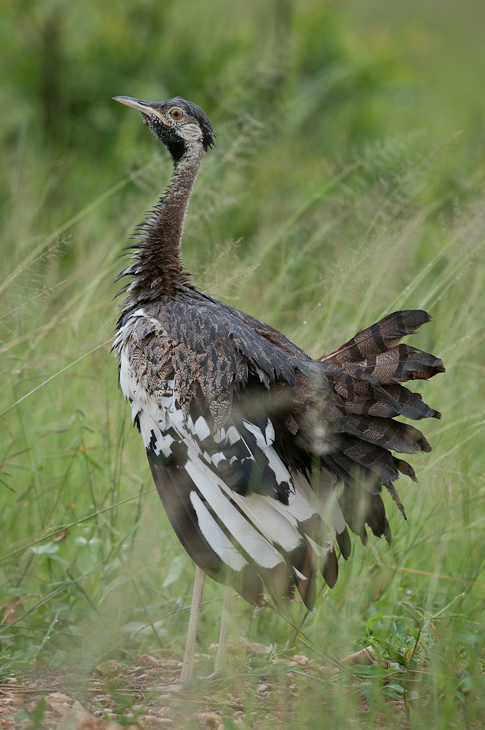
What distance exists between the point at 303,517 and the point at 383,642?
0.67m

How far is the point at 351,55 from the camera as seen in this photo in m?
9.34

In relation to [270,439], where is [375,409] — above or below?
above

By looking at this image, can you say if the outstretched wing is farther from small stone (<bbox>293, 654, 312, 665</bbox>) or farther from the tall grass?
small stone (<bbox>293, 654, 312, 665</bbox>)

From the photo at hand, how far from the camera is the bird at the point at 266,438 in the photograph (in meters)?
3.20

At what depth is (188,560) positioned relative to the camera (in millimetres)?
4262

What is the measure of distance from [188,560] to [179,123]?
99.0 inches

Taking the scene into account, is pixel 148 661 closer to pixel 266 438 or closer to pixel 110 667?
pixel 110 667

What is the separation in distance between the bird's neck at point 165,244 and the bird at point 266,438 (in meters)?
0.36

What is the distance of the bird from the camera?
3.20 meters

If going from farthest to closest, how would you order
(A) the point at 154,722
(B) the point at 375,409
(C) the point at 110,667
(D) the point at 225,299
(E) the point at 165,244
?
(D) the point at 225,299 < (E) the point at 165,244 < (C) the point at 110,667 < (B) the point at 375,409 < (A) the point at 154,722

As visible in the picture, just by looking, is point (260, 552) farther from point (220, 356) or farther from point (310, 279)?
point (310, 279)

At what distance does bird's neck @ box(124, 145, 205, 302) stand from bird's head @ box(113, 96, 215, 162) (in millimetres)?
57

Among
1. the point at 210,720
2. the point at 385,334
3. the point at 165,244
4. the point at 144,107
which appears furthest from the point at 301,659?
the point at 144,107

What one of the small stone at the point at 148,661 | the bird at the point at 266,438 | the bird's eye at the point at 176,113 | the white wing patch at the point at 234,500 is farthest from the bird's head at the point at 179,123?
the small stone at the point at 148,661
